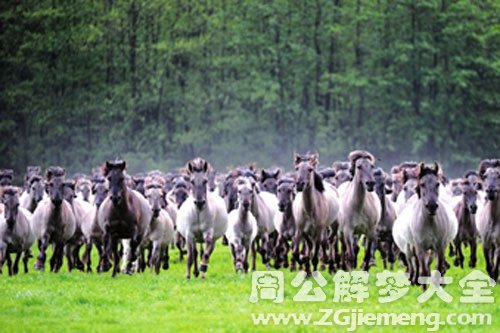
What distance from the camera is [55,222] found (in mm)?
26469

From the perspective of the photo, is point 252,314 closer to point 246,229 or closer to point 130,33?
point 246,229

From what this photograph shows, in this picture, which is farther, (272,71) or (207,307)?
(272,71)

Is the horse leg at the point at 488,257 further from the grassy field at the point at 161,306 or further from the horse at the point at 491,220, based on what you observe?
the grassy field at the point at 161,306

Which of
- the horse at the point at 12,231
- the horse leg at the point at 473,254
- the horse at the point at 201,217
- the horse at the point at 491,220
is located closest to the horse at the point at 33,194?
the horse at the point at 12,231

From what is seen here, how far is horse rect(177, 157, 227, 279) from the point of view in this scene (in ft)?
78.8

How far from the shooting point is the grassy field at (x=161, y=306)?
16.5 metres

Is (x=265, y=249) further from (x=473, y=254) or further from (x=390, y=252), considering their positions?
(x=473, y=254)

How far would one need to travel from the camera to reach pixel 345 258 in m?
25.3

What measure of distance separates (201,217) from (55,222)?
3.84 meters

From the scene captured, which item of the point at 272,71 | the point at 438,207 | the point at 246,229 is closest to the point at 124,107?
the point at 272,71

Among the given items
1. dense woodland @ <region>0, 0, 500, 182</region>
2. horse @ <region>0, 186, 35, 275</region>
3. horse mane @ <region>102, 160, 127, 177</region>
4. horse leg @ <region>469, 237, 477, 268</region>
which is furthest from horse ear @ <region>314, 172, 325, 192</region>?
dense woodland @ <region>0, 0, 500, 182</region>

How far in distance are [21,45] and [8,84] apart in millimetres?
2700

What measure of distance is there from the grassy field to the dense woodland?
53.1 metres

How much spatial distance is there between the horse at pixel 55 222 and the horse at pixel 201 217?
2846 mm
